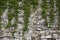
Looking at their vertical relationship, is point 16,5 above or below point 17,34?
above

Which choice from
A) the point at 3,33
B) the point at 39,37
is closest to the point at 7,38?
the point at 3,33

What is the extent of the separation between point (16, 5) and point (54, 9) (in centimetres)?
81

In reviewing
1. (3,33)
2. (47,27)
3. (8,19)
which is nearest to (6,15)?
(8,19)

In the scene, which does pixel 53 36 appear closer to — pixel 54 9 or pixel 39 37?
pixel 39 37

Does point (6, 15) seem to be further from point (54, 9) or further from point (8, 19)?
A: point (54, 9)

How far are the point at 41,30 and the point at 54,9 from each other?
53cm

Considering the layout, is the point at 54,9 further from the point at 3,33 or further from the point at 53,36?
the point at 3,33

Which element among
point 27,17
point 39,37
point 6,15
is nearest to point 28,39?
point 39,37

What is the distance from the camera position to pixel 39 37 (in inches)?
137

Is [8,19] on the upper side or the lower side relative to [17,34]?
upper

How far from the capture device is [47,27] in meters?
3.53

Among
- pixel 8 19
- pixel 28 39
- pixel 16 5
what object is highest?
pixel 16 5

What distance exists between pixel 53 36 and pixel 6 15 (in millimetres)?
1070

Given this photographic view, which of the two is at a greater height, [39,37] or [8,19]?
[8,19]
